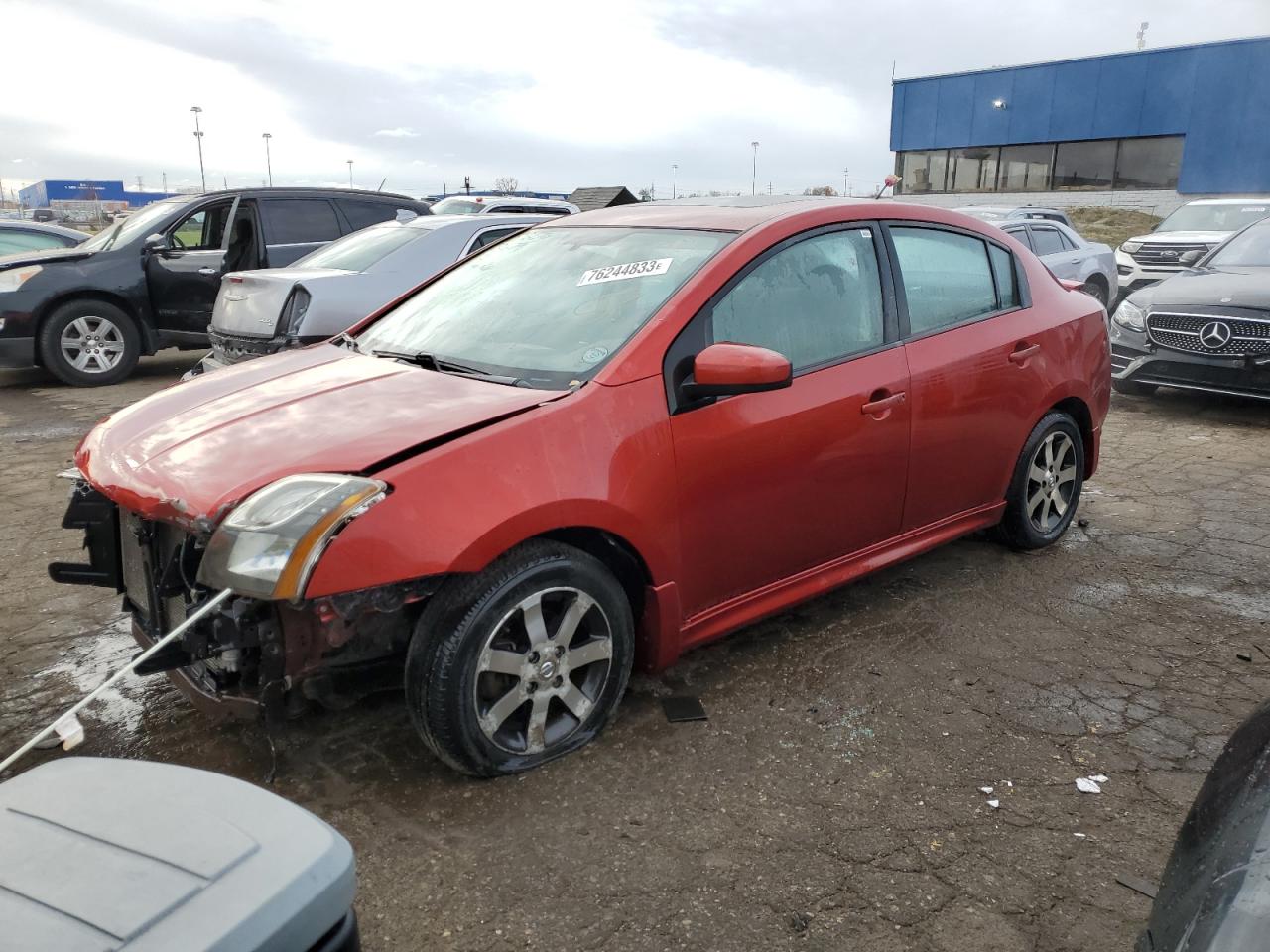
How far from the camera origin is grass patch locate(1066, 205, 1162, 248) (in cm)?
2694

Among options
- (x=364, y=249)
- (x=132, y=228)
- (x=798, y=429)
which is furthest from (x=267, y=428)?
(x=132, y=228)

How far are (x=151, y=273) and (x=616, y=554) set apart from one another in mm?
7968

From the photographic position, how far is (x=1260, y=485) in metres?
5.85

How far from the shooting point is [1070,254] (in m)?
11.0

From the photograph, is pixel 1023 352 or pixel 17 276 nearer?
pixel 1023 352

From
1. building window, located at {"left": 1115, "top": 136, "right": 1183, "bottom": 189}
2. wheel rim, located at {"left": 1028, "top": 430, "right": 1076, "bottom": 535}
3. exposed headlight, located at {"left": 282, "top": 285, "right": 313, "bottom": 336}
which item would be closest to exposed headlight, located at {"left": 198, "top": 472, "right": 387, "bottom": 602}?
wheel rim, located at {"left": 1028, "top": 430, "right": 1076, "bottom": 535}

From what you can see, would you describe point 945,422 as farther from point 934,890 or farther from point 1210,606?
point 934,890

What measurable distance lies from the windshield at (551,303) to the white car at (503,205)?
3.49 m

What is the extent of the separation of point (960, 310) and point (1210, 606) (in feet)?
5.37

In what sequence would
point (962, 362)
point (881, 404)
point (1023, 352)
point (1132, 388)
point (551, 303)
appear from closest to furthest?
point (551, 303), point (881, 404), point (962, 362), point (1023, 352), point (1132, 388)

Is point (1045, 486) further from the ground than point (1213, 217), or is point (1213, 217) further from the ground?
point (1213, 217)

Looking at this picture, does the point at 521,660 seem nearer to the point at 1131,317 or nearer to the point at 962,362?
the point at 962,362

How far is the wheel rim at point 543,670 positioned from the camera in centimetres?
270

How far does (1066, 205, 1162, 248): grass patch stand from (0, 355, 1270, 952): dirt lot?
2506 centimetres
